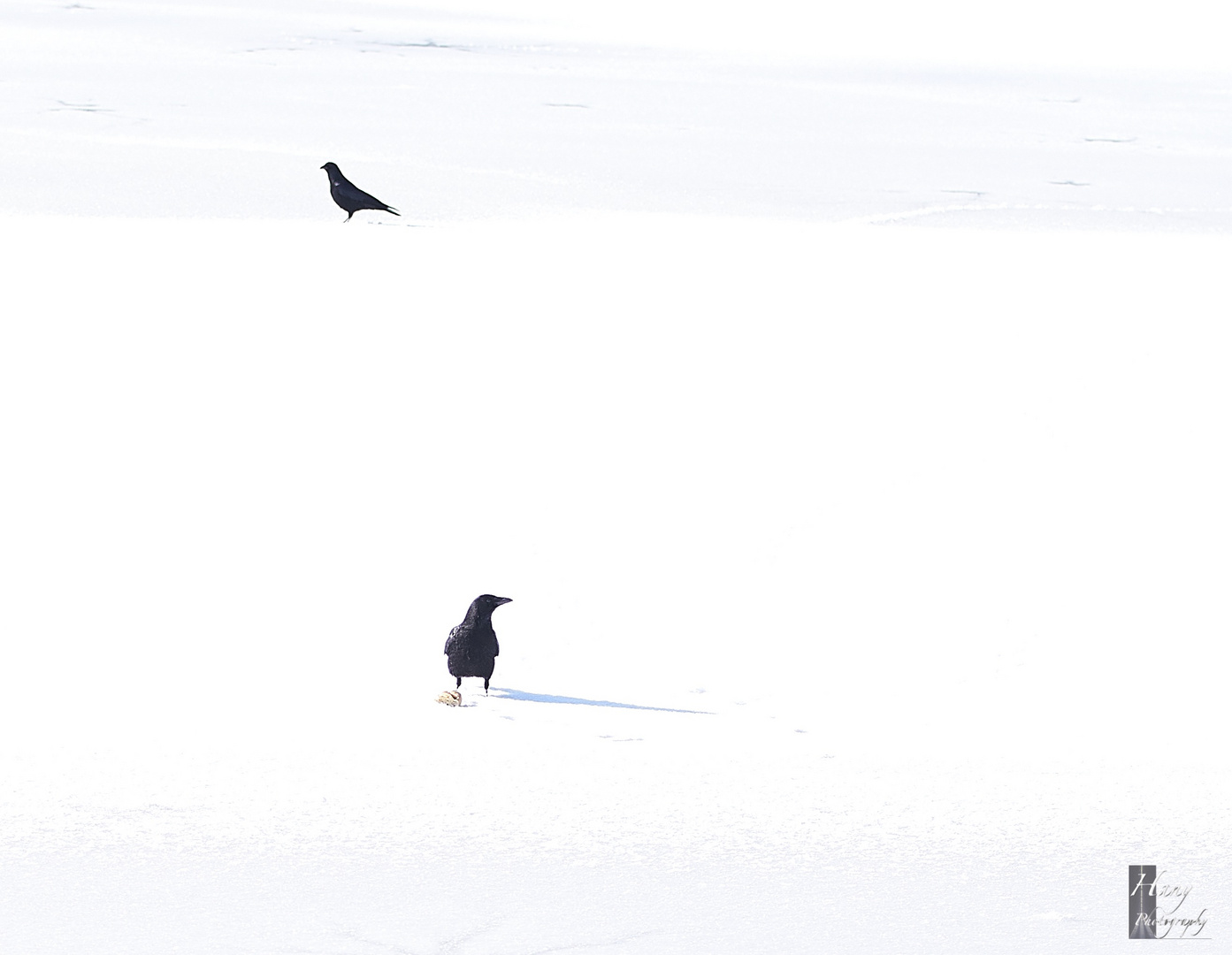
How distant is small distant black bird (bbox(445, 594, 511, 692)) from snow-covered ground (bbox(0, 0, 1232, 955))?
0.10 meters

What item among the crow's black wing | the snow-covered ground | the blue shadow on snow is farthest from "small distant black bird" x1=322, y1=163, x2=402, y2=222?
the blue shadow on snow

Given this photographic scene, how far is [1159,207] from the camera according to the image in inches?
353

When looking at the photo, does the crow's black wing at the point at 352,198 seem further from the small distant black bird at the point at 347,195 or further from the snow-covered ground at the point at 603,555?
the snow-covered ground at the point at 603,555

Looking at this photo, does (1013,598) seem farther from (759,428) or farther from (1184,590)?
(759,428)

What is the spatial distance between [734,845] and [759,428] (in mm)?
2636

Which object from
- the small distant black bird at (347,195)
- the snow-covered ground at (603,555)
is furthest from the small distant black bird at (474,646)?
the small distant black bird at (347,195)

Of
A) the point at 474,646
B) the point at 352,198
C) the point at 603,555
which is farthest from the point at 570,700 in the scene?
the point at 352,198

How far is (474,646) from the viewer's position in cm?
393

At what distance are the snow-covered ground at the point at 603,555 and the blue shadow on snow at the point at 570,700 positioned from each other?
2cm

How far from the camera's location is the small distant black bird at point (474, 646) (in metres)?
3.93

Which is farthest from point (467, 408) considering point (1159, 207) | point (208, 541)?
point (1159, 207)

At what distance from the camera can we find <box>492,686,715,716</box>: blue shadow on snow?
401 cm

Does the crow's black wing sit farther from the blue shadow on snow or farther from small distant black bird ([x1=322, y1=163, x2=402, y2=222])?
the blue shadow on snow

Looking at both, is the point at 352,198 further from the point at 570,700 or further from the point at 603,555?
the point at 570,700
